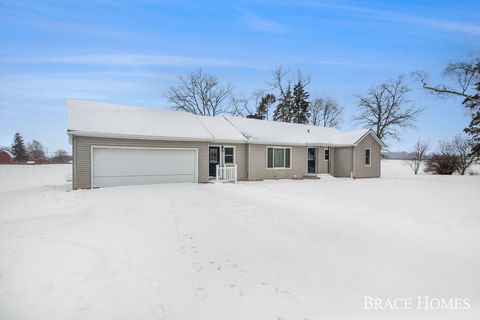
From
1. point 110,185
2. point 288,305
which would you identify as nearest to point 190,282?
point 288,305

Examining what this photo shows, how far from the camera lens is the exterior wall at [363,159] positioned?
1967 cm

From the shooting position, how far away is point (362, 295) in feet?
11.8

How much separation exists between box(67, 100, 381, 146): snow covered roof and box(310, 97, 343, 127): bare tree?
17339mm

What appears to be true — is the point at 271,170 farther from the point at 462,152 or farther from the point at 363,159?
the point at 462,152

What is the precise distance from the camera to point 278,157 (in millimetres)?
17844

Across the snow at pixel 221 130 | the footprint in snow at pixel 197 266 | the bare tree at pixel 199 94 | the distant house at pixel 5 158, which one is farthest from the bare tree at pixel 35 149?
the footprint in snow at pixel 197 266

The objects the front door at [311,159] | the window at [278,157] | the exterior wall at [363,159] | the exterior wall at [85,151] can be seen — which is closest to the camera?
the exterior wall at [85,151]

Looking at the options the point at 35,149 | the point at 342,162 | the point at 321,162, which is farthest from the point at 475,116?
the point at 35,149

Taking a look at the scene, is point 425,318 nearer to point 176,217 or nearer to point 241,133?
point 176,217

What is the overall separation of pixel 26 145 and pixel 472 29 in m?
69.8

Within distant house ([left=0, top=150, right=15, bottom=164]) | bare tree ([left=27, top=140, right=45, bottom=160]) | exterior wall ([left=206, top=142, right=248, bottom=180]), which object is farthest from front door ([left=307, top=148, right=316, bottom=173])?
bare tree ([left=27, top=140, right=45, bottom=160])

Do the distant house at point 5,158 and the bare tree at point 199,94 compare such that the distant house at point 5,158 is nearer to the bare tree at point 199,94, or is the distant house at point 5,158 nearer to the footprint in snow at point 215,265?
the bare tree at point 199,94

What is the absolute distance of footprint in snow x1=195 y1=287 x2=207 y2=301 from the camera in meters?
3.30

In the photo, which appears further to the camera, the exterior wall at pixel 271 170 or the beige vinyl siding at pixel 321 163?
the beige vinyl siding at pixel 321 163
